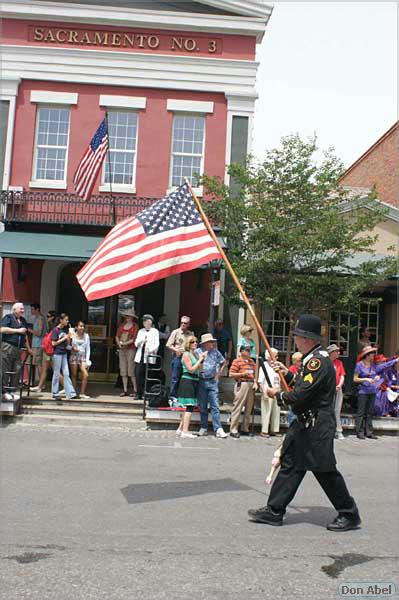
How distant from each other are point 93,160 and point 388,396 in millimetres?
8309

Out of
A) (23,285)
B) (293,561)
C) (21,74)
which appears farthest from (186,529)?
(21,74)

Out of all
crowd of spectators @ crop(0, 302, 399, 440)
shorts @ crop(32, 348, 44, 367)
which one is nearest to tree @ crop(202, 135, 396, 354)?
crowd of spectators @ crop(0, 302, 399, 440)

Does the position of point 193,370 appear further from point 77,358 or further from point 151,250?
point 151,250

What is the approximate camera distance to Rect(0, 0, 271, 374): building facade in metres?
15.9

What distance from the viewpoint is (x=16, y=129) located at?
1596 centimetres

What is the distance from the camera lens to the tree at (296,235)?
40.7 ft

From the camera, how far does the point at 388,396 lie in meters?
12.9

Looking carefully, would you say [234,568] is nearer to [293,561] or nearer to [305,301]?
[293,561]

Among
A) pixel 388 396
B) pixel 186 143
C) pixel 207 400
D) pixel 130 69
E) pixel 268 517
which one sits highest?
pixel 130 69

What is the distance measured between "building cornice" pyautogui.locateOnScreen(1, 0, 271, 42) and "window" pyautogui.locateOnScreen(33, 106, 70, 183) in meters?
2.34

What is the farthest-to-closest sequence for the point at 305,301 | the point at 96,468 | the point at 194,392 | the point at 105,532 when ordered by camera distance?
the point at 305,301 → the point at 194,392 → the point at 96,468 → the point at 105,532

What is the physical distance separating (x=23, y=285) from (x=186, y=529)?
36.9ft

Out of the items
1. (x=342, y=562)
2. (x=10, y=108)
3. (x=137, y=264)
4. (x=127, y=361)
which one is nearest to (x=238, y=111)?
(x=10, y=108)

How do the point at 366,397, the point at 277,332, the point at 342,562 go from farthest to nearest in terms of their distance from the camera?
the point at 277,332 < the point at 366,397 < the point at 342,562
